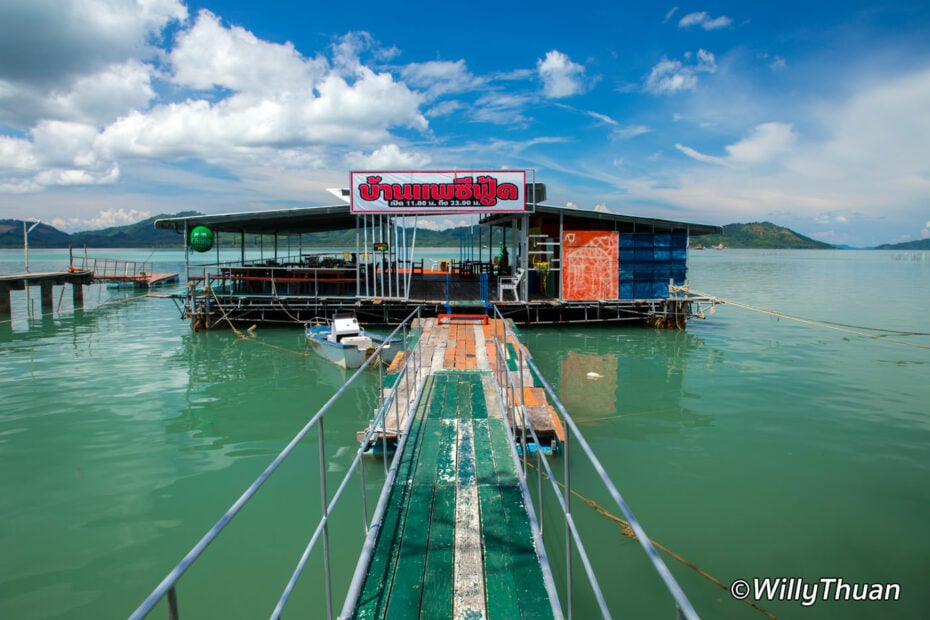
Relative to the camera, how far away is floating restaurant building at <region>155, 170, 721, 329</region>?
20781 millimetres

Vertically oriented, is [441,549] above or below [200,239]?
below

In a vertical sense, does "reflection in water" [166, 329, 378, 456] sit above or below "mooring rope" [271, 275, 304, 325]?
below

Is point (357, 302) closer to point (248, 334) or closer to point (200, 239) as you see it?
point (248, 334)

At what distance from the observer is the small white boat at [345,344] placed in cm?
1538

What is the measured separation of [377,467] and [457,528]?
3.76 m

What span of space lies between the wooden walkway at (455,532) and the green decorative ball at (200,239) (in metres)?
16.5

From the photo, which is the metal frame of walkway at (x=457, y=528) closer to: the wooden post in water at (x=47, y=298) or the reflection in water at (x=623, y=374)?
the reflection in water at (x=623, y=374)

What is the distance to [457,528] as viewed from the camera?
4.94m

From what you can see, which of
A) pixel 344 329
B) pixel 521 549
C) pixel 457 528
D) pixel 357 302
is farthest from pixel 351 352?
pixel 521 549

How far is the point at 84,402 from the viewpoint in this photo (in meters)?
12.2

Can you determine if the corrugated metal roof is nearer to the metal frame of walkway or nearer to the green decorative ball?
the green decorative ball

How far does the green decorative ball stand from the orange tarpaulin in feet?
47.6

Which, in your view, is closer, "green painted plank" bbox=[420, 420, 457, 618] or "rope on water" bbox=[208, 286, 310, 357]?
"green painted plank" bbox=[420, 420, 457, 618]

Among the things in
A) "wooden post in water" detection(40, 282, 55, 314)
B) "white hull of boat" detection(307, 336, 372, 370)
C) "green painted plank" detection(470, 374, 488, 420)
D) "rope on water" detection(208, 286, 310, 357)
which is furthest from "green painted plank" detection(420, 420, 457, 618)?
"wooden post in water" detection(40, 282, 55, 314)
